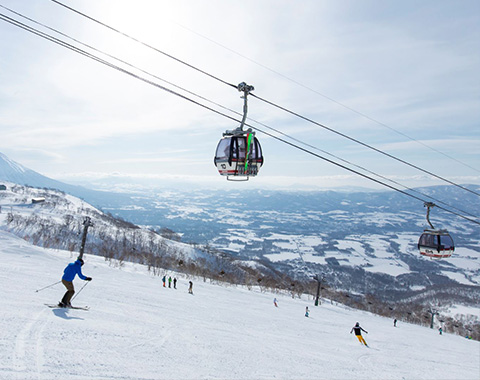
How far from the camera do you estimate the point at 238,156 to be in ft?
29.3

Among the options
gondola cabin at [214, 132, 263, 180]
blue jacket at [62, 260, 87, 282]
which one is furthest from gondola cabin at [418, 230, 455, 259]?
blue jacket at [62, 260, 87, 282]

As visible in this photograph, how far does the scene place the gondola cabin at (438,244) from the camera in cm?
1429

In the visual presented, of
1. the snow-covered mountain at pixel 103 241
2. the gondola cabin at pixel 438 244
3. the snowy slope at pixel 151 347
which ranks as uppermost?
the gondola cabin at pixel 438 244

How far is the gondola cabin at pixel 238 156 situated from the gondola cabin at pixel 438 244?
429 inches

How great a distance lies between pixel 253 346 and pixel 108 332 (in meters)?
5.46

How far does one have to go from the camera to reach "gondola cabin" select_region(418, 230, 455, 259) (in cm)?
1429

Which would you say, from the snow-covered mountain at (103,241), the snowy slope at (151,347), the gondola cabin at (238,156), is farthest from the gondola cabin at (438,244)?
the snow-covered mountain at (103,241)

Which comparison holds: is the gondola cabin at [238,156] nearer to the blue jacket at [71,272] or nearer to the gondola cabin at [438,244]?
the blue jacket at [71,272]

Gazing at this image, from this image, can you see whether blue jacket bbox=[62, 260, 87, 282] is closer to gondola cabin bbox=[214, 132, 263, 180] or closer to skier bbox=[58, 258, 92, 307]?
skier bbox=[58, 258, 92, 307]

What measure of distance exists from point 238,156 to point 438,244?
11827 mm

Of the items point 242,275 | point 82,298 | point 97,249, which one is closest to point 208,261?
point 242,275

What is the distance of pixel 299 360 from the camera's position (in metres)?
10.7

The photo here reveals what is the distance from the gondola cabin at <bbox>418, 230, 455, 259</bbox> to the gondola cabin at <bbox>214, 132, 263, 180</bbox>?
10.9 meters

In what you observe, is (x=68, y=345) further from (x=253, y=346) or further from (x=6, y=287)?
(x=253, y=346)
